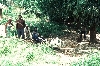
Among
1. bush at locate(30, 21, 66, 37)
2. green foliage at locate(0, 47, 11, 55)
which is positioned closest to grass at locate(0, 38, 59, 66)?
green foliage at locate(0, 47, 11, 55)

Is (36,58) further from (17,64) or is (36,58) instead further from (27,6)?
(27,6)

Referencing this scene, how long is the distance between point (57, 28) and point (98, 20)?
325 inches

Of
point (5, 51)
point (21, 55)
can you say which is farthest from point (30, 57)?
point (5, 51)

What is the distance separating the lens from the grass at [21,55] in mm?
11500

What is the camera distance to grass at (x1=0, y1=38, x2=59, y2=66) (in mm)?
11500

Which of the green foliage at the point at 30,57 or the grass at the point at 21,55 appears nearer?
the grass at the point at 21,55

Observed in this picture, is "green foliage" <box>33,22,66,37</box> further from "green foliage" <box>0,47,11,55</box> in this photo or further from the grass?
"green foliage" <box>0,47,11,55</box>

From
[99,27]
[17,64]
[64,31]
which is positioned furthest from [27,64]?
[64,31]

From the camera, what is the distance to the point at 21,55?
43.1ft

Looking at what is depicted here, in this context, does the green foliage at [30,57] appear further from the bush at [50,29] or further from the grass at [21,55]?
the bush at [50,29]

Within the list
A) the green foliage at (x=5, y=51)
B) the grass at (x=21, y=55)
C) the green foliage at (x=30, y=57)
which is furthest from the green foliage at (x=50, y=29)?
the green foliage at (x=30, y=57)

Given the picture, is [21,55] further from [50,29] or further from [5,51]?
[50,29]

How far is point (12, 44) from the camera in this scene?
15.6m

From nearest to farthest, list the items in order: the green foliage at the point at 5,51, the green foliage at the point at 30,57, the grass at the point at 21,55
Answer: the grass at the point at 21,55 < the green foliage at the point at 30,57 < the green foliage at the point at 5,51
